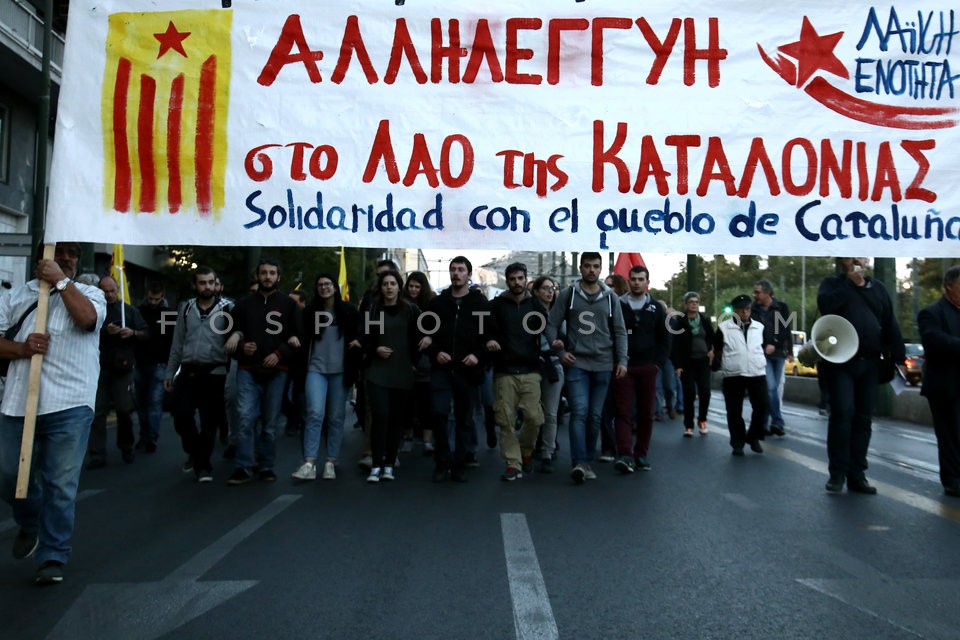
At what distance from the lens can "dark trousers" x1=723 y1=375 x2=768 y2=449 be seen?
10.4 m

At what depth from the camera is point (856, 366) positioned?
766cm

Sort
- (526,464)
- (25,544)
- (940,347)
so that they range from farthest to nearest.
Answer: (526,464) → (940,347) → (25,544)

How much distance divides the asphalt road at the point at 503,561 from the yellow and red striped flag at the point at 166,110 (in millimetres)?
2046

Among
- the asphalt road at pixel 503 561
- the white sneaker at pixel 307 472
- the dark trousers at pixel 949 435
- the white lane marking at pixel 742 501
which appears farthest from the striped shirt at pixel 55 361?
the dark trousers at pixel 949 435

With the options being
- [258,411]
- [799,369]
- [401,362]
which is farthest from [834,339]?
[799,369]

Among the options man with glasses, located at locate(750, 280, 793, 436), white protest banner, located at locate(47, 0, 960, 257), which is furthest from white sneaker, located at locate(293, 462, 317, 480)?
man with glasses, located at locate(750, 280, 793, 436)

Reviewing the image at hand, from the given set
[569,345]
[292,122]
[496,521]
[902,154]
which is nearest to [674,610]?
[496,521]

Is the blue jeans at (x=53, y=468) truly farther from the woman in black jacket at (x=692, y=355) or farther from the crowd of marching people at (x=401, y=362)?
the woman in black jacket at (x=692, y=355)

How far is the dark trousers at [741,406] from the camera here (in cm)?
1036

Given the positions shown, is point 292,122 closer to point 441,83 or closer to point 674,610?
point 441,83

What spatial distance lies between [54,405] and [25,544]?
856mm

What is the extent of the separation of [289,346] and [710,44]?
464cm

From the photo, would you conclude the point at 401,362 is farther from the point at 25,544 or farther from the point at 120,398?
the point at 25,544

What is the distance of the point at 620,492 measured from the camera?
7887 mm
